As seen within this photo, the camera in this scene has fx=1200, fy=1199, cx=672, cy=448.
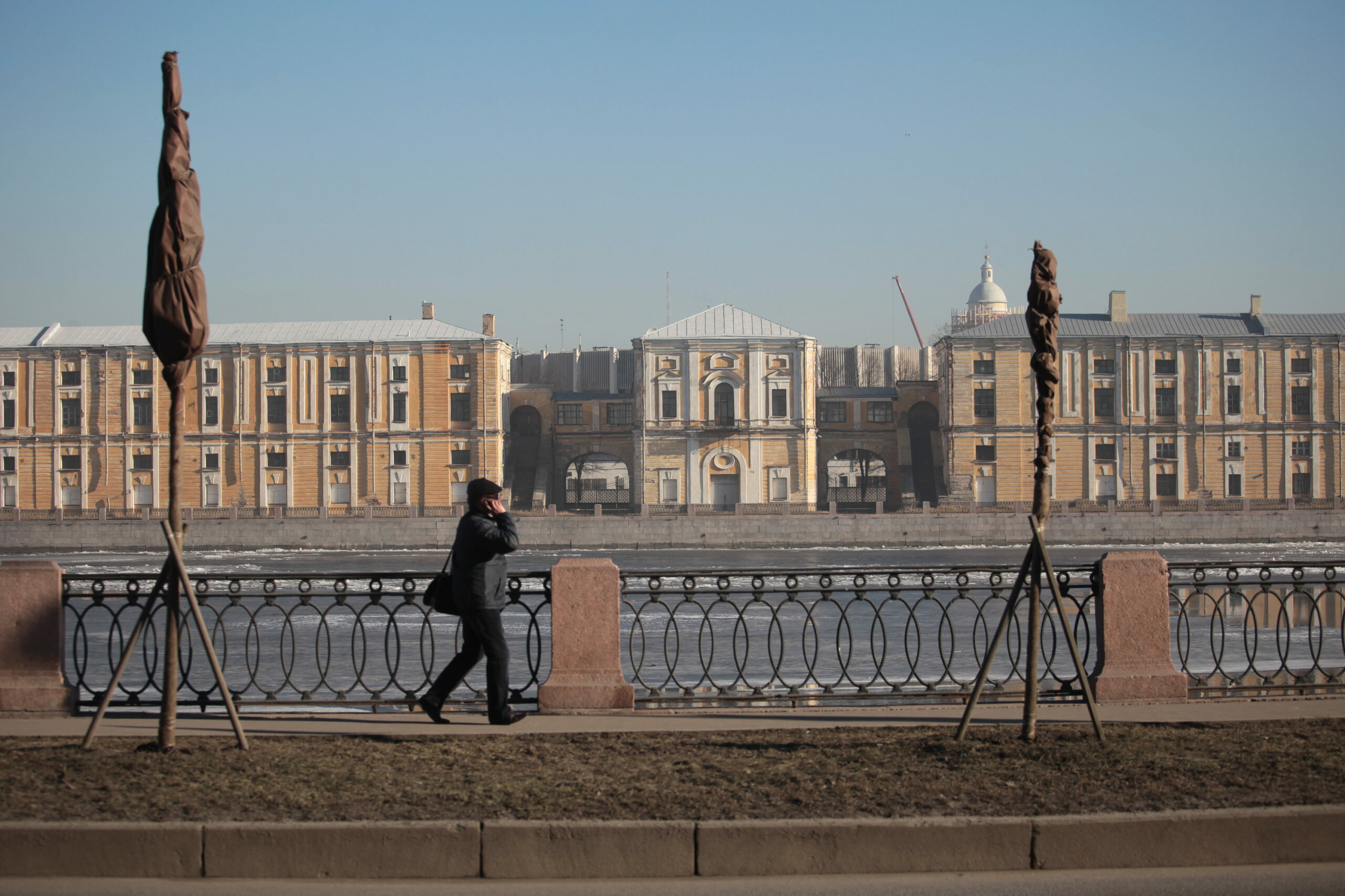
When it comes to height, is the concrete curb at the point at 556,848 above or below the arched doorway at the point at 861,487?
below

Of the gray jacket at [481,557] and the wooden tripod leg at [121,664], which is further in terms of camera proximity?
the gray jacket at [481,557]

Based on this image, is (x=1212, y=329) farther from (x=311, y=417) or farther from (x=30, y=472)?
A: (x=30, y=472)

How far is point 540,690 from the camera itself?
7.83 m

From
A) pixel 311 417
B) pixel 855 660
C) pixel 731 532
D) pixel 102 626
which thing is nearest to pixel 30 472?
pixel 311 417

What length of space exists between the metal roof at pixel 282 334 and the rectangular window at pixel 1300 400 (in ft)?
126

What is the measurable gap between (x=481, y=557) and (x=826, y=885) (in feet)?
10.2

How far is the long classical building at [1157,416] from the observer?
56531 mm

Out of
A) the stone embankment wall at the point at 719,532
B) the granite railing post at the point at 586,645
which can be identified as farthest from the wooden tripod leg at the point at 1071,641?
the stone embankment wall at the point at 719,532

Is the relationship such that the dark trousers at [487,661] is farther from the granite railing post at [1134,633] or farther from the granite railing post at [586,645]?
the granite railing post at [1134,633]

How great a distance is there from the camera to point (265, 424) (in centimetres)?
5794

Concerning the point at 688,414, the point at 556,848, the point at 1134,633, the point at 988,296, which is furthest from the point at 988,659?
the point at 988,296

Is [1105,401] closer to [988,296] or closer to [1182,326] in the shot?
[1182,326]

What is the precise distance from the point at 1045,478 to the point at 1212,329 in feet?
187

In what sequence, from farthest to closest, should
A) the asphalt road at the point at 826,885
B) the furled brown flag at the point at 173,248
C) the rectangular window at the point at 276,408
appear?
the rectangular window at the point at 276,408, the furled brown flag at the point at 173,248, the asphalt road at the point at 826,885
